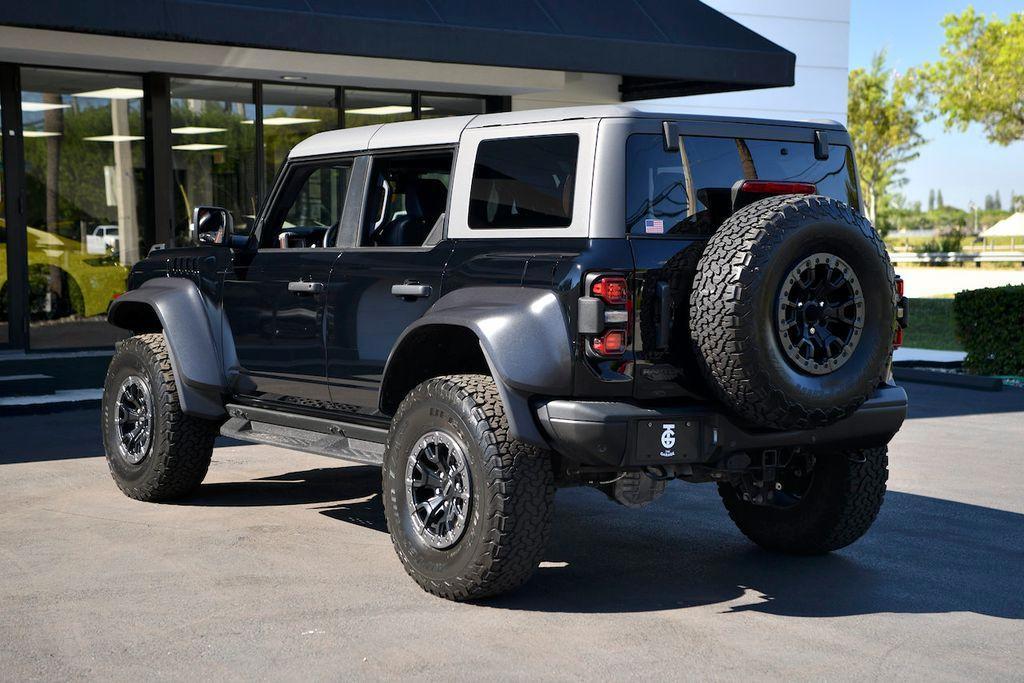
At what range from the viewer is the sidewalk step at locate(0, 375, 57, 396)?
1209 centimetres

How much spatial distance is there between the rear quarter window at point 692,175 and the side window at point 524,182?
0.27 m

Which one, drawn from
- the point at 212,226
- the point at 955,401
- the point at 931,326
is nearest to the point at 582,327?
the point at 212,226

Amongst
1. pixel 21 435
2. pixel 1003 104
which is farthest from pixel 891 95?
pixel 21 435

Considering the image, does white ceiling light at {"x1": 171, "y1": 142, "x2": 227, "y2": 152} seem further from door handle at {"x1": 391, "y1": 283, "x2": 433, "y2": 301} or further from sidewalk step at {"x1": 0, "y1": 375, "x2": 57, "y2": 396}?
door handle at {"x1": 391, "y1": 283, "x2": 433, "y2": 301}

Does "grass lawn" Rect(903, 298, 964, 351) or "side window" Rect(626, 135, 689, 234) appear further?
"grass lawn" Rect(903, 298, 964, 351)

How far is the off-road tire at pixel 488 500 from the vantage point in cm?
527

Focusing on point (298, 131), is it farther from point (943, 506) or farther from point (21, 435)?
point (943, 506)

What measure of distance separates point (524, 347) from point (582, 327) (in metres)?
0.26

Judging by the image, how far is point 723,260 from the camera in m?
5.05

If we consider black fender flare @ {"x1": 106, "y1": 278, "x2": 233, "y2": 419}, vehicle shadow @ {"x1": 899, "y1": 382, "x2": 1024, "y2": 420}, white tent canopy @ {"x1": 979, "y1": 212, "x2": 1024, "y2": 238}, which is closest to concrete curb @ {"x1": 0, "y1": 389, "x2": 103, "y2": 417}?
black fender flare @ {"x1": 106, "y1": 278, "x2": 233, "y2": 419}

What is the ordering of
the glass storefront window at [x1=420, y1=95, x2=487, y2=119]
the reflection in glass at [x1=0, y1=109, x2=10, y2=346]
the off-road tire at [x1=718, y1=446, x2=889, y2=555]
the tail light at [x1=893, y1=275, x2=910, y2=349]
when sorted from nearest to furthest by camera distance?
the tail light at [x1=893, y1=275, x2=910, y2=349]
the off-road tire at [x1=718, y1=446, x2=889, y2=555]
the reflection in glass at [x1=0, y1=109, x2=10, y2=346]
the glass storefront window at [x1=420, y1=95, x2=487, y2=119]

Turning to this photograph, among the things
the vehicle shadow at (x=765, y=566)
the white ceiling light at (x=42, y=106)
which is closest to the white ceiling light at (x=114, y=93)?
the white ceiling light at (x=42, y=106)

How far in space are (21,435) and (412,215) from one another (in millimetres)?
5234

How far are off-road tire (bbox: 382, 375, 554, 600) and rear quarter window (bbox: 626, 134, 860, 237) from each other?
3.12 ft
